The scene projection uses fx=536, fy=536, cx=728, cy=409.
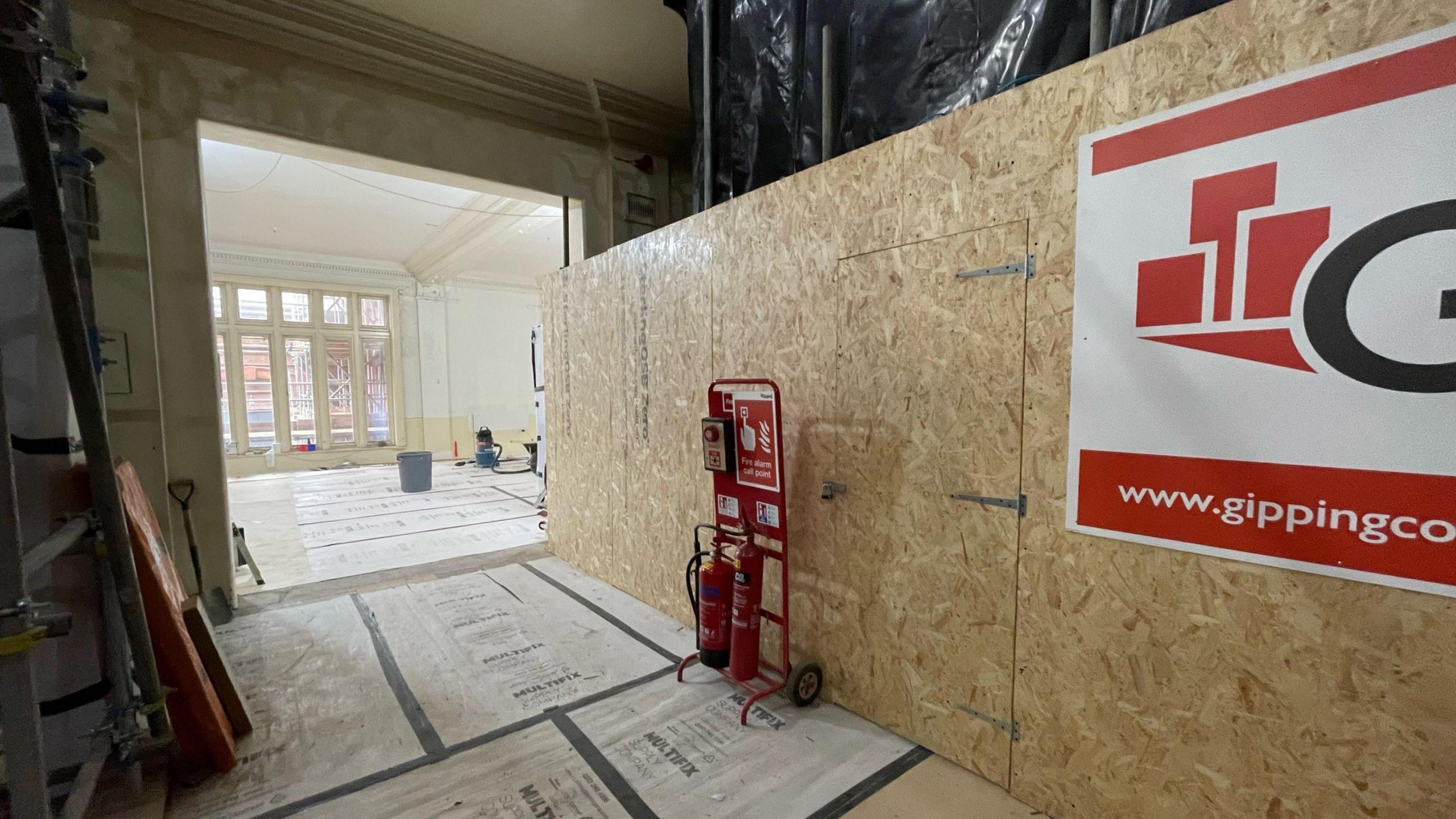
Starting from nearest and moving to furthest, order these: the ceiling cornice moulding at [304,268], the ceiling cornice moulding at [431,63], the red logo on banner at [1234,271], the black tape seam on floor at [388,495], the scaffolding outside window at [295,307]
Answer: the red logo on banner at [1234,271] → the ceiling cornice moulding at [431,63] → the black tape seam on floor at [388,495] → the ceiling cornice moulding at [304,268] → the scaffolding outside window at [295,307]

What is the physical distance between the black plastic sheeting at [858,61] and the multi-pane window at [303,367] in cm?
861

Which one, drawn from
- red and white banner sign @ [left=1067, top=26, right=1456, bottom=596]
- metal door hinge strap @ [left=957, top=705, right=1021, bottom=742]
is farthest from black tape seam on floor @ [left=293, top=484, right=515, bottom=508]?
red and white banner sign @ [left=1067, top=26, right=1456, bottom=596]

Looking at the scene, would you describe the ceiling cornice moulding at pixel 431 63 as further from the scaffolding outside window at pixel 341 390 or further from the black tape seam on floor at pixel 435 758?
the scaffolding outside window at pixel 341 390

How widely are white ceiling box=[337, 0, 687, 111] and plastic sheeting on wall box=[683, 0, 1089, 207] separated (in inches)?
18.2

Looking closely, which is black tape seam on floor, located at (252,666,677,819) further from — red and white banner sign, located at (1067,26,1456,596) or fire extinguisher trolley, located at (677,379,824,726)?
red and white banner sign, located at (1067,26,1456,596)

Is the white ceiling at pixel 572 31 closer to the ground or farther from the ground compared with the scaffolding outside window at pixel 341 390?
farther from the ground

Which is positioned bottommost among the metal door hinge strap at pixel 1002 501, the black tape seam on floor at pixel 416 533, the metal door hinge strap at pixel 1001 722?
the black tape seam on floor at pixel 416 533

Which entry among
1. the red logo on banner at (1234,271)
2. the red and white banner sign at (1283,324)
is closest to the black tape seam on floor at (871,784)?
the red and white banner sign at (1283,324)

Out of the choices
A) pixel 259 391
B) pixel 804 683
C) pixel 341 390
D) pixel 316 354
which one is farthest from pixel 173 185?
pixel 259 391

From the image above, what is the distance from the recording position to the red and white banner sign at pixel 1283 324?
109 cm

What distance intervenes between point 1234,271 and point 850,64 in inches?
67.0

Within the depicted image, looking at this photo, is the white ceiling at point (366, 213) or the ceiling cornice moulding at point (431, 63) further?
the white ceiling at point (366, 213)

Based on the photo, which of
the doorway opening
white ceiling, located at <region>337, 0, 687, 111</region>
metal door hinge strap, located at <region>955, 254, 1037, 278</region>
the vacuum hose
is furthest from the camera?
the vacuum hose

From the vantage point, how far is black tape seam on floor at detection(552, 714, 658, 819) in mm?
1749
